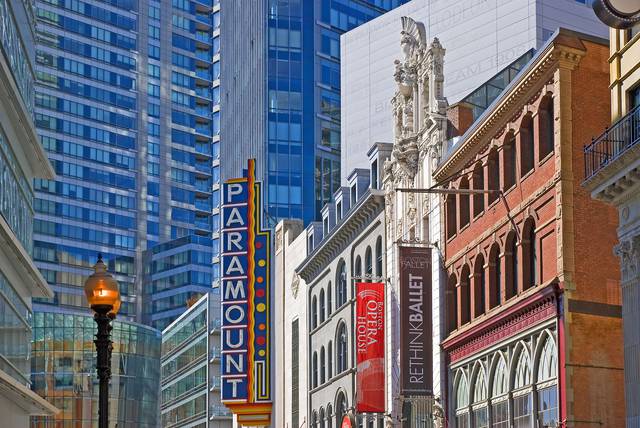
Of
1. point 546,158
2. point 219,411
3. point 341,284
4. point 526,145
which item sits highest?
point 526,145

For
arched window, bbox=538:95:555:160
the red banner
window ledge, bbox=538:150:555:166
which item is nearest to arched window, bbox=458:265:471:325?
window ledge, bbox=538:150:555:166

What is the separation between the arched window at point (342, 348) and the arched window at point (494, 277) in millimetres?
25335

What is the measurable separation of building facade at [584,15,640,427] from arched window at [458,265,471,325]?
722 inches

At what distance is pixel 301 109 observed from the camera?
135375 millimetres

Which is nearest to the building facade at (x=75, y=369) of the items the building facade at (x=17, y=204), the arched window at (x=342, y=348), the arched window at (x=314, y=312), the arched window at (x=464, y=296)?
the arched window at (x=314, y=312)

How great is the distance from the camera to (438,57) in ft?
190

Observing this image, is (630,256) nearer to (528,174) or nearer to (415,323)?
(528,174)

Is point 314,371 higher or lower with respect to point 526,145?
lower

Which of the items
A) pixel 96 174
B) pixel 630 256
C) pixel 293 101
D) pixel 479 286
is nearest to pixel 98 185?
pixel 96 174

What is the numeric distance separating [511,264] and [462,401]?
25.4 feet

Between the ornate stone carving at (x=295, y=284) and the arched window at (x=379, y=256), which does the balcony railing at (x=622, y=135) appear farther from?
the ornate stone carving at (x=295, y=284)

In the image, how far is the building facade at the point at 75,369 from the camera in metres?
139

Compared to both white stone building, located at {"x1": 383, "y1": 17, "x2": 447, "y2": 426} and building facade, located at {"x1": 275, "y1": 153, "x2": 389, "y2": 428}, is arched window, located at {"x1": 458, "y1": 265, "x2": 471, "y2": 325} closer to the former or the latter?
white stone building, located at {"x1": 383, "y1": 17, "x2": 447, "y2": 426}

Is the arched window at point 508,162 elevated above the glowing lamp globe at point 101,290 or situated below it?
above
